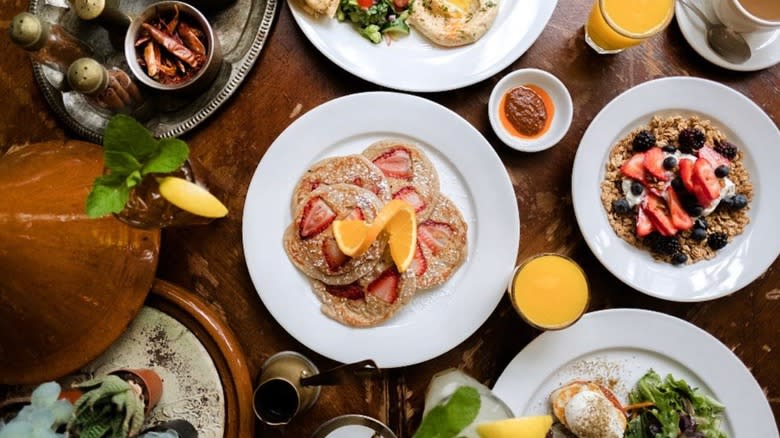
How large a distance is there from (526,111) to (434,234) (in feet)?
1.50

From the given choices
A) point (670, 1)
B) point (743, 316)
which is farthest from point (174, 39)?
point (743, 316)

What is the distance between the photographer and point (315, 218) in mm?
1907

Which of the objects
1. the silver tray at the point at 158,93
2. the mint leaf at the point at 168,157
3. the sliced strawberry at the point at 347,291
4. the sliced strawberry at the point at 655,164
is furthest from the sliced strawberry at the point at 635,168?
the mint leaf at the point at 168,157

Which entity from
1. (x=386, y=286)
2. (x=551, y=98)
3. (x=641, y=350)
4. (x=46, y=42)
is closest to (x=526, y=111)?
(x=551, y=98)

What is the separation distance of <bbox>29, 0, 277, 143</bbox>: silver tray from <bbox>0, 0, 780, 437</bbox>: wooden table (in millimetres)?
56

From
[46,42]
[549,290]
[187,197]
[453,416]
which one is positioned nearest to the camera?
[453,416]

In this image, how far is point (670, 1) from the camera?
194 cm

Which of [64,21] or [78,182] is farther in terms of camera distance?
[64,21]

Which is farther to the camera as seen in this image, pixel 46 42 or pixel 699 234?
pixel 699 234

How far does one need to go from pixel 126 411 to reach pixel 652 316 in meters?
1.44

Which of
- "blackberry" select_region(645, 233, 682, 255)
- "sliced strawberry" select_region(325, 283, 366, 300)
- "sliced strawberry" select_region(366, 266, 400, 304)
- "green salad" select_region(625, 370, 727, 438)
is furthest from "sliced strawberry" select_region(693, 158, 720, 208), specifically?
"sliced strawberry" select_region(325, 283, 366, 300)

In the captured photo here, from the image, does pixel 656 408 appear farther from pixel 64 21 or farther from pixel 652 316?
pixel 64 21

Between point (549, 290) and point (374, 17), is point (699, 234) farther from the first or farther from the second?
point (374, 17)

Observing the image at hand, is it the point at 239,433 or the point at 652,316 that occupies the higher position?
the point at 652,316
